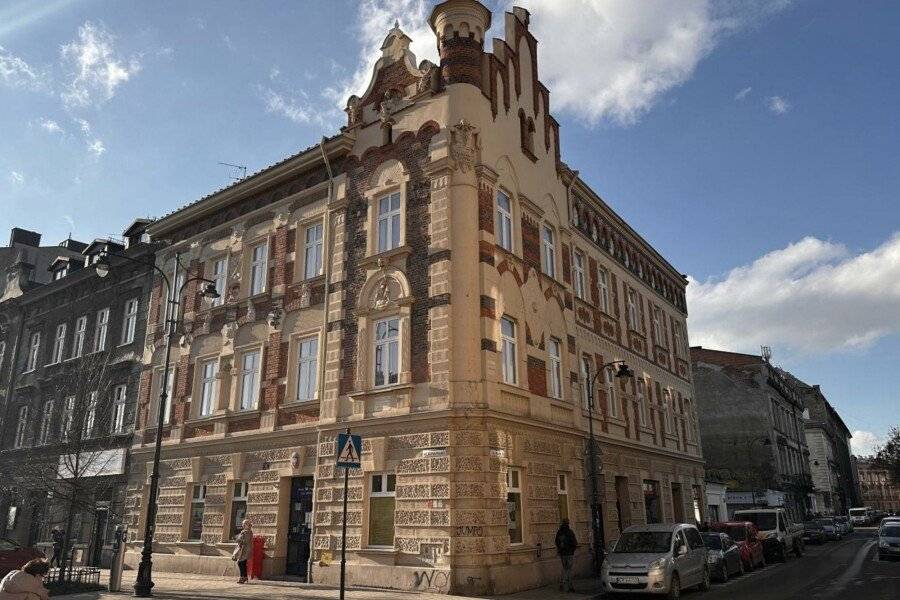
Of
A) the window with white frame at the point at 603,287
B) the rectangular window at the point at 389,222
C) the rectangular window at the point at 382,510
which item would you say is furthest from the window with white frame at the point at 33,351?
the window with white frame at the point at 603,287

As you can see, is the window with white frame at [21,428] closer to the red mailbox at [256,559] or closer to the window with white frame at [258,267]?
the window with white frame at [258,267]

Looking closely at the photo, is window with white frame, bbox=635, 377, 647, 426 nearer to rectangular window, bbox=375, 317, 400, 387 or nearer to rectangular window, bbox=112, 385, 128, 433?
rectangular window, bbox=375, 317, 400, 387

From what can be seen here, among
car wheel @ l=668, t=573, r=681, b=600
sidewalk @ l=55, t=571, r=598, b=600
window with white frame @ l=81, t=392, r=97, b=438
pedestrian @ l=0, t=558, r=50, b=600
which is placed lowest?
sidewalk @ l=55, t=571, r=598, b=600

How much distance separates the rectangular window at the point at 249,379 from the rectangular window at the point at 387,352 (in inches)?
216

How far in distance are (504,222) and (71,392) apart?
19.5 m

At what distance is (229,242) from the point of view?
24.9m

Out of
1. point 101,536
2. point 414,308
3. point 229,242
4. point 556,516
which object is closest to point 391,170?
point 414,308

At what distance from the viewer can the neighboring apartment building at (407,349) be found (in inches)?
659

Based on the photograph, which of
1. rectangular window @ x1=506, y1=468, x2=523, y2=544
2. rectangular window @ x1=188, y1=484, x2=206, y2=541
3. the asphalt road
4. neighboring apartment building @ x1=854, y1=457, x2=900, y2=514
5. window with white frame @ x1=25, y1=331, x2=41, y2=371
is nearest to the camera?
the asphalt road

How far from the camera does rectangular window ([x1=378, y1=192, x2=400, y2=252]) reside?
64.5 ft

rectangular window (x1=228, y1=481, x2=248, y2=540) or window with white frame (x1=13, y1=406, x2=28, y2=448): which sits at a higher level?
window with white frame (x1=13, y1=406, x2=28, y2=448)

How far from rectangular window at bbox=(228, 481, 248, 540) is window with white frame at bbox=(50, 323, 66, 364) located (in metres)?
15.9

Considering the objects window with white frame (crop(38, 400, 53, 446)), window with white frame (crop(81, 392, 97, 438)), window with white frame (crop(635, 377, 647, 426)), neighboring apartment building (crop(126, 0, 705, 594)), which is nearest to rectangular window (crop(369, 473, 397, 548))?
neighboring apartment building (crop(126, 0, 705, 594))

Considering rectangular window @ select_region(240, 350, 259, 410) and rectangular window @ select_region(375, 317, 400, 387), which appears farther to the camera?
rectangular window @ select_region(240, 350, 259, 410)
